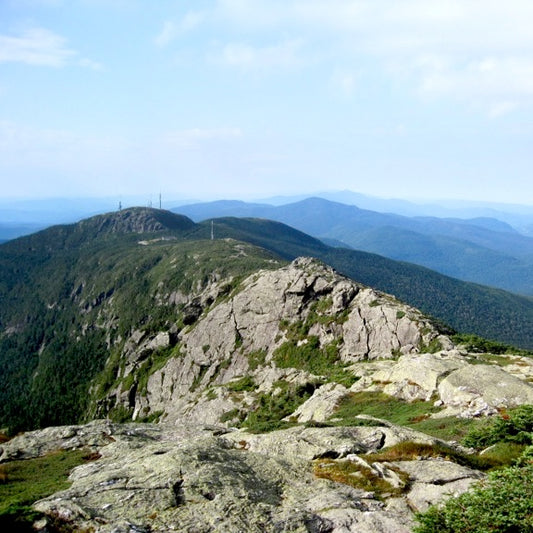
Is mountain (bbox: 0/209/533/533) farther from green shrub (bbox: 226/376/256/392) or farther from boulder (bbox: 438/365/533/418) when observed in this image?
green shrub (bbox: 226/376/256/392)

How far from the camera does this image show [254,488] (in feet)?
64.2

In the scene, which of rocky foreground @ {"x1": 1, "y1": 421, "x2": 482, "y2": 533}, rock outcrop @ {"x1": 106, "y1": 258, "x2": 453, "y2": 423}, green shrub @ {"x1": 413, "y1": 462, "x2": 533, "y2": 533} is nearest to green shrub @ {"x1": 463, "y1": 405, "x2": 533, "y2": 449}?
rocky foreground @ {"x1": 1, "y1": 421, "x2": 482, "y2": 533}

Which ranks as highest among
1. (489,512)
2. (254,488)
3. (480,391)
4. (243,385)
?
(489,512)

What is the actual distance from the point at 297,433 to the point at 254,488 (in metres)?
9.96

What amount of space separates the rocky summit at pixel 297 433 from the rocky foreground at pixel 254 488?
7 cm

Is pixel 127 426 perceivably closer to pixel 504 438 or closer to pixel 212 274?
pixel 504 438

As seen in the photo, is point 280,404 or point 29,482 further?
point 280,404

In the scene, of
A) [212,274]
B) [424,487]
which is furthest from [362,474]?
[212,274]

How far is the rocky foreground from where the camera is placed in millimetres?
16531

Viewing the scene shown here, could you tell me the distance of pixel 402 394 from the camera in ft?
161

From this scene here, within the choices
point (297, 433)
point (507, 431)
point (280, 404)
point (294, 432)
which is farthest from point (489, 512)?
point (280, 404)

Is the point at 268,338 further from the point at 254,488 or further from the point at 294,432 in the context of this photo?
the point at 254,488

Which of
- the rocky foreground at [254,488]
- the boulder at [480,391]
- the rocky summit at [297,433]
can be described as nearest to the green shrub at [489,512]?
the rocky summit at [297,433]

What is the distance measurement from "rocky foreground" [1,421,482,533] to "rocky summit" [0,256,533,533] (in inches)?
2.9
